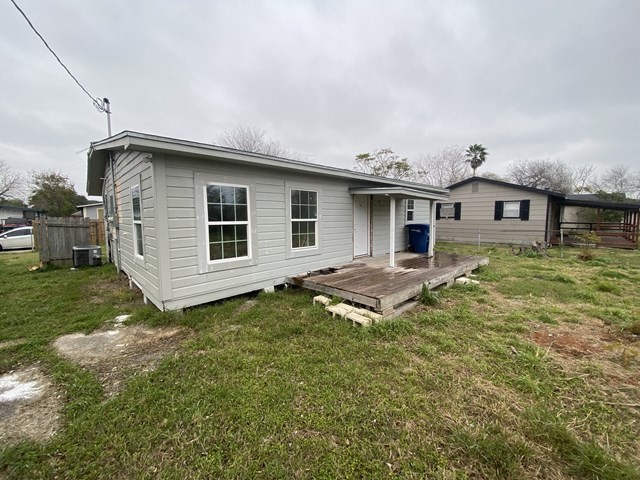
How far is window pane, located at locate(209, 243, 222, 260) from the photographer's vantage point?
462cm

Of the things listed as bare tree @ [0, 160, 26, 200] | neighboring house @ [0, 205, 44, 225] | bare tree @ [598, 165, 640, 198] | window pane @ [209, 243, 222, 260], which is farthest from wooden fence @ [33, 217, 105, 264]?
bare tree @ [598, 165, 640, 198]

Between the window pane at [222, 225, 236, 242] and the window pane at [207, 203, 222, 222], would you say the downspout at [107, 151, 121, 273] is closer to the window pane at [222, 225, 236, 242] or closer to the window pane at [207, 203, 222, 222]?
the window pane at [207, 203, 222, 222]

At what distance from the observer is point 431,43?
10.8m

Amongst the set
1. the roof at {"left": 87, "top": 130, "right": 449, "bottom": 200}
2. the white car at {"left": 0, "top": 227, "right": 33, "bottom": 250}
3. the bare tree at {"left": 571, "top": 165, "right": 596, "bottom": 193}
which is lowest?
the white car at {"left": 0, "top": 227, "right": 33, "bottom": 250}

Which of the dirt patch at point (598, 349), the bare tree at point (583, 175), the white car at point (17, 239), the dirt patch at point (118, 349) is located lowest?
the dirt patch at point (118, 349)

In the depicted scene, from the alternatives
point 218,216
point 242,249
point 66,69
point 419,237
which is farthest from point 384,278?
point 66,69

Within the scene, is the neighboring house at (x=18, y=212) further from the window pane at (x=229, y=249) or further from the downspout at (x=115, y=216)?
the window pane at (x=229, y=249)

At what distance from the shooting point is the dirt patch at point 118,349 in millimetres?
2826

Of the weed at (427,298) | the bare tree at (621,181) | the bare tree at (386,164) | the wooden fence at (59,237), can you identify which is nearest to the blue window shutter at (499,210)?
the bare tree at (386,164)

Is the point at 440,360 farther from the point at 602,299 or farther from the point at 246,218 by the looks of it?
the point at 602,299

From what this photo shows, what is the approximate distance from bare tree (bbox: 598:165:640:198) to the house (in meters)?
25.3

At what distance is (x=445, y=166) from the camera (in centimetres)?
2791

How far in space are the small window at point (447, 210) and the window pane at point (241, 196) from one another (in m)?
13.9

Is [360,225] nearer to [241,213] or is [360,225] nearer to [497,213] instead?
[241,213]
